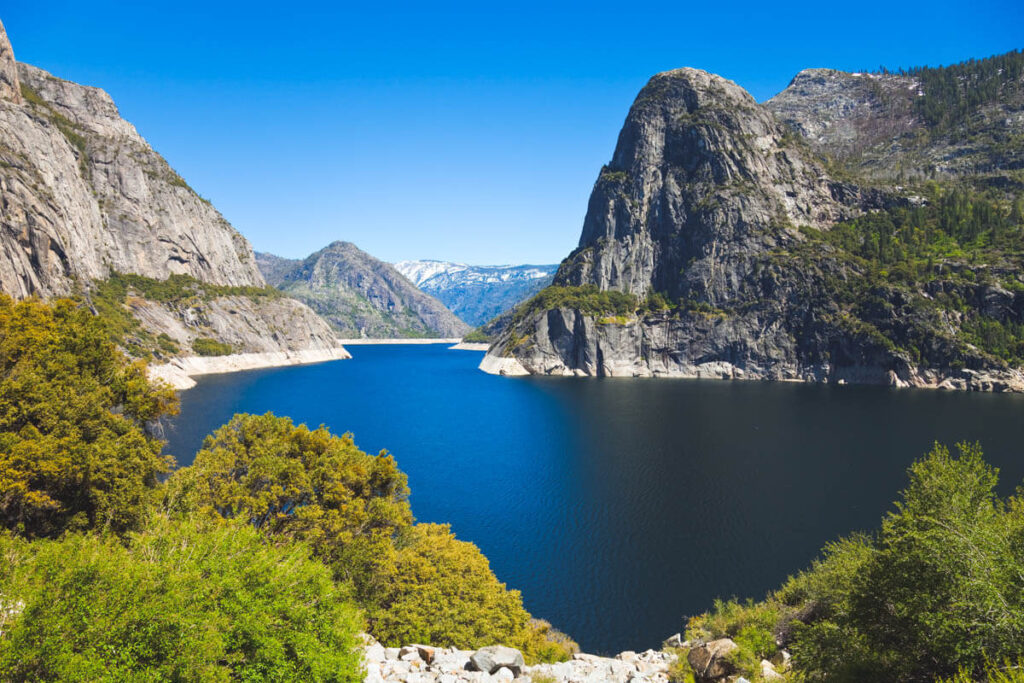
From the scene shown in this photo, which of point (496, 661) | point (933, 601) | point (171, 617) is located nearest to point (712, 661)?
point (933, 601)

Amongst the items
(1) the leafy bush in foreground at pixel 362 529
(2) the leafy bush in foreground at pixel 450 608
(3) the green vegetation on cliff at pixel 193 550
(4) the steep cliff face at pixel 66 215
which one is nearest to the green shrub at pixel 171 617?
(3) the green vegetation on cliff at pixel 193 550

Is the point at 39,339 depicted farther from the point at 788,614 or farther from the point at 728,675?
the point at 788,614

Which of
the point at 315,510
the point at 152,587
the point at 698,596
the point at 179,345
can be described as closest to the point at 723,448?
the point at 698,596

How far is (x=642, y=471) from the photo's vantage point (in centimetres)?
6569

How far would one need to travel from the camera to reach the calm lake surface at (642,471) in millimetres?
38688

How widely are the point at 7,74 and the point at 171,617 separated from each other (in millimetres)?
214346

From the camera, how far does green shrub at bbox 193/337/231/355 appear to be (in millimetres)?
173600

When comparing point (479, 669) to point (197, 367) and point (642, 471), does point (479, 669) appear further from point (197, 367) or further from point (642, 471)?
point (197, 367)

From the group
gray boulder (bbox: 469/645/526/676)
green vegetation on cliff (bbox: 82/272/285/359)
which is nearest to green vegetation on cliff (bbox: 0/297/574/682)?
gray boulder (bbox: 469/645/526/676)

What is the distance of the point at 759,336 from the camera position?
561 feet

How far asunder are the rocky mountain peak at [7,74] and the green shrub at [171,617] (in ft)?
661

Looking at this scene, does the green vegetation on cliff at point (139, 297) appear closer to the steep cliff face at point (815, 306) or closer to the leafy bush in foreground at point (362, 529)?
the steep cliff face at point (815, 306)

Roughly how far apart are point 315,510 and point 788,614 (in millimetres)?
26175

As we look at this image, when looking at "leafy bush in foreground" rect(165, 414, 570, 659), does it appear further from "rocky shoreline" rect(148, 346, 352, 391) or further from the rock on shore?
"rocky shoreline" rect(148, 346, 352, 391)
